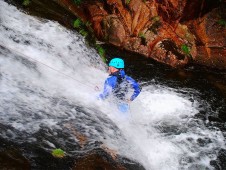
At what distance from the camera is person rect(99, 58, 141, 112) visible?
6402mm

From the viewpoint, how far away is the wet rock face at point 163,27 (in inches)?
428

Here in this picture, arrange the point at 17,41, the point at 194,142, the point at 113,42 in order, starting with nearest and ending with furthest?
the point at 194,142, the point at 17,41, the point at 113,42

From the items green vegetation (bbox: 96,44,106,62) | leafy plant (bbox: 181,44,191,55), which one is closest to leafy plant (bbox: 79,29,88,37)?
green vegetation (bbox: 96,44,106,62)

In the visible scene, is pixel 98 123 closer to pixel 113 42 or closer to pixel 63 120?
pixel 63 120

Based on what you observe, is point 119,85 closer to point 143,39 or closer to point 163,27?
point 143,39

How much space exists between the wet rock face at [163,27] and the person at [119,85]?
4.29 m

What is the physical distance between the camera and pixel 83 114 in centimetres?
659

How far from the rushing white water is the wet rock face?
148 centimetres

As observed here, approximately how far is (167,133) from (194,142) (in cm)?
67

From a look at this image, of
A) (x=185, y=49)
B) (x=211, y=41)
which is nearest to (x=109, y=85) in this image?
(x=185, y=49)

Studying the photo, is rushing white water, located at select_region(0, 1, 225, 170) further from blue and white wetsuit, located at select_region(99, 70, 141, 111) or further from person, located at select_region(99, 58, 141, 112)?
blue and white wetsuit, located at select_region(99, 70, 141, 111)

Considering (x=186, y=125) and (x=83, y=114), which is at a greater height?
(x=186, y=125)

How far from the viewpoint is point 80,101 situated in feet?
23.6

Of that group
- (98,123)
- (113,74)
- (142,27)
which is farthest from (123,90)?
(142,27)
